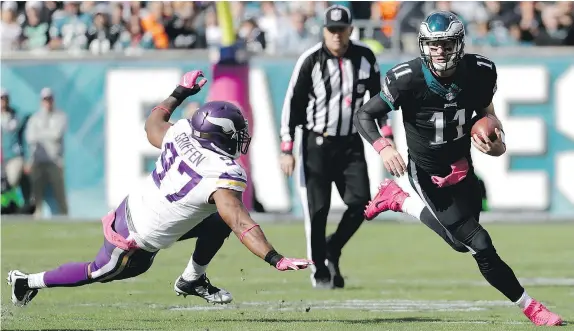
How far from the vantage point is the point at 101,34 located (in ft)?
57.0

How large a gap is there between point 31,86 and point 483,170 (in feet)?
20.3

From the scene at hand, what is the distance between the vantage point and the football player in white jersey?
264 inches

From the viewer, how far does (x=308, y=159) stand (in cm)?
977

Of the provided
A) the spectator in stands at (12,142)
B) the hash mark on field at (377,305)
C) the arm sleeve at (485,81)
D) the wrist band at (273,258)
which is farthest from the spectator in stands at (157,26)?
the wrist band at (273,258)

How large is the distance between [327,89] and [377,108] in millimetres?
2267

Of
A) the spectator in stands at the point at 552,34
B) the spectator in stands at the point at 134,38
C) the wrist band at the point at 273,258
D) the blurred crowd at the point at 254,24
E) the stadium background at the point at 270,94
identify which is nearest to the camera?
the wrist band at the point at 273,258

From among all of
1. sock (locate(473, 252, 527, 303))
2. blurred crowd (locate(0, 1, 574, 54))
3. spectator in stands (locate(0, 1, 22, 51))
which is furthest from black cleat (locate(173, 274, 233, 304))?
spectator in stands (locate(0, 1, 22, 51))

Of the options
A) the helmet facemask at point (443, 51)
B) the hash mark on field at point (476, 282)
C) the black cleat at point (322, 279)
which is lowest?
the hash mark on field at point (476, 282)

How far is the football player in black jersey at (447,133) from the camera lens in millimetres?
7199

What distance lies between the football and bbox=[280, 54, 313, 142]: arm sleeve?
2.60m

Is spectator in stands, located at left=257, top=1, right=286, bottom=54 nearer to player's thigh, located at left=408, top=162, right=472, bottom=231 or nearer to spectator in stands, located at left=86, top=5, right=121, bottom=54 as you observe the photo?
spectator in stands, located at left=86, top=5, right=121, bottom=54

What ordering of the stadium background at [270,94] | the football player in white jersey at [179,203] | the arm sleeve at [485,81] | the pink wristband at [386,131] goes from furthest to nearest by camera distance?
the stadium background at [270,94] < the pink wristband at [386,131] < the arm sleeve at [485,81] < the football player in white jersey at [179,203]

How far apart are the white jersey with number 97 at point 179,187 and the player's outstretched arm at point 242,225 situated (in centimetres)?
5

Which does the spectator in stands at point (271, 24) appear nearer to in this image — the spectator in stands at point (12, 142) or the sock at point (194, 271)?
the spectator in stands at point (12, 142)
